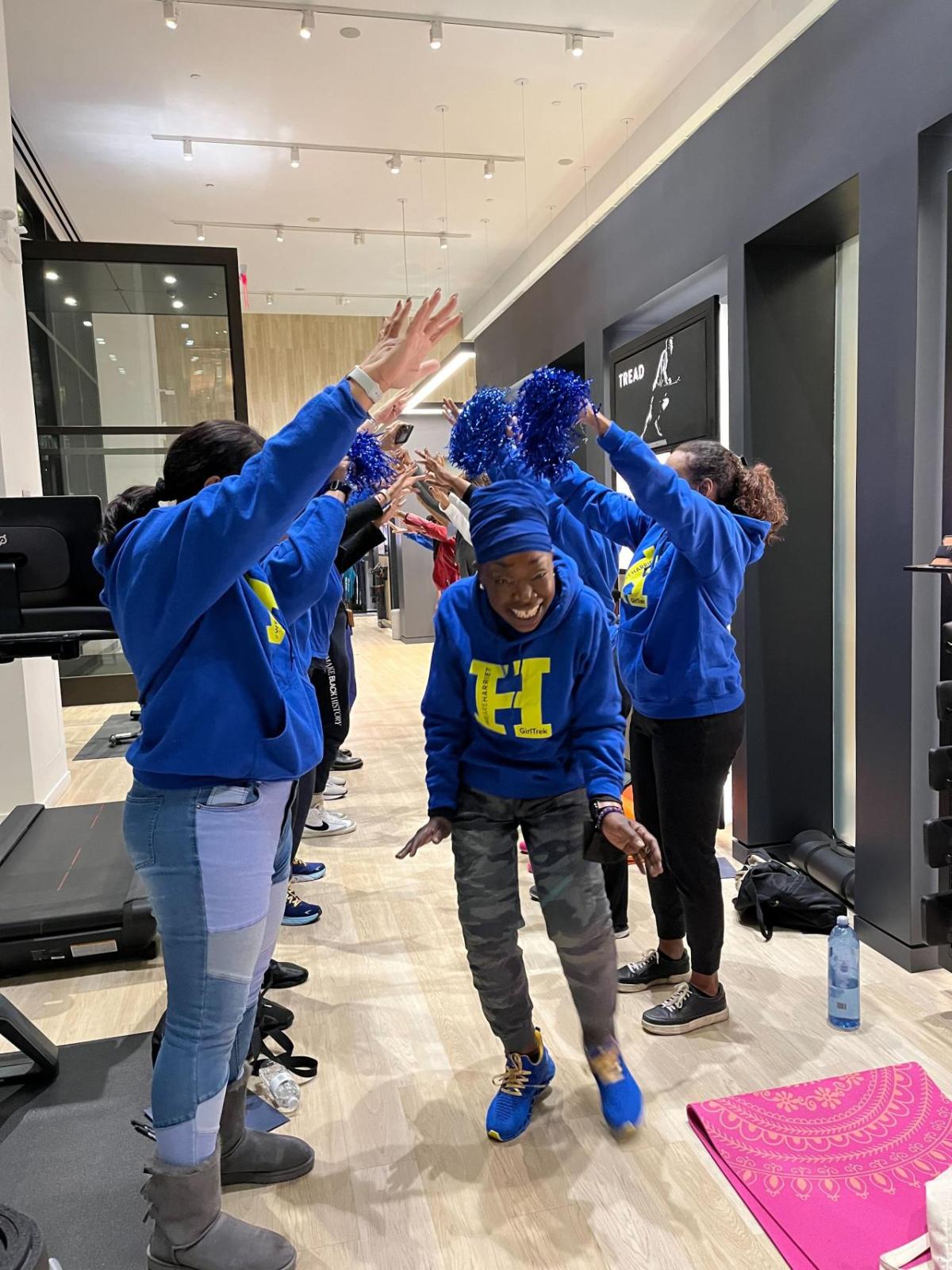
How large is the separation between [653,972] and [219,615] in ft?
6.05

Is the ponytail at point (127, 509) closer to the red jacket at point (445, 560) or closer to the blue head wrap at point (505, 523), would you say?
the blue head wrap at point (505, 523)

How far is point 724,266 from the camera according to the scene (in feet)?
12.3

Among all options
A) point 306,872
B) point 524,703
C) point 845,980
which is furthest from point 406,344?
point 306,872

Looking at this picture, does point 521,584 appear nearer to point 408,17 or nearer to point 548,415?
point 548,415

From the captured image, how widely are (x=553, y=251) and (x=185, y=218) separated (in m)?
3.58

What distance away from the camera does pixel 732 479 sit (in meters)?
2.36

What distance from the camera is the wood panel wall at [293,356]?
41.2 feet

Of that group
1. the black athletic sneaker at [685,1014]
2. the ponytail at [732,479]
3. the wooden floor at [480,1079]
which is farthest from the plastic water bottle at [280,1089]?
the ponytail at [732,479]

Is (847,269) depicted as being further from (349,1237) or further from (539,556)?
(349,1237)

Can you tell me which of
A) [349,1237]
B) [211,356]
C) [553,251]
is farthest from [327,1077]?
[553,251]

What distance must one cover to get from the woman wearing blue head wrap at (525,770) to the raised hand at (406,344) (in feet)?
1.34

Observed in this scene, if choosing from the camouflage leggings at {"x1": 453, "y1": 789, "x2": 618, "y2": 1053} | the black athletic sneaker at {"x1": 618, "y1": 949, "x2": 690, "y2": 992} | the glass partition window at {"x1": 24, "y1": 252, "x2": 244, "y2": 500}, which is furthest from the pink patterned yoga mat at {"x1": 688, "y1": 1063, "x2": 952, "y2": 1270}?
the glass partition window at {"x1": 24, "y1": 252, "x2": 244, "y2": 500}

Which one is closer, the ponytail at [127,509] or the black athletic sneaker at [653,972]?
the ponytail at [127,509]

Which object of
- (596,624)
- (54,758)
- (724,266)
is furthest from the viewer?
(54,758)
